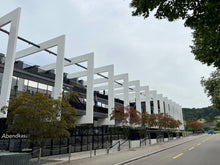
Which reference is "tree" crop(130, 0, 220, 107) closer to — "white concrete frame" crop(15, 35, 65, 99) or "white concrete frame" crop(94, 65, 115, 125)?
"white concrete frame" crop(15, 35, 65, 99)

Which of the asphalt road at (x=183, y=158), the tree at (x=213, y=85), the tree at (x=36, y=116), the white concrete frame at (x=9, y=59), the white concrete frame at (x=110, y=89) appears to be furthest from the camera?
the white concrete frame at (x=110, y=89)

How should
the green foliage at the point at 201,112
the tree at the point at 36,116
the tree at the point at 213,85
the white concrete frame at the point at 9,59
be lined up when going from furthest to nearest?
the green foliage at the point at 201,112, the tree at the point at 213,85, the white concrete frame at the point at 9,59, the tree at the point at 36,116

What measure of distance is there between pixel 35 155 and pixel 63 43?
12.2 metres

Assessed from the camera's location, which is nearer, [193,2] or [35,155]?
[193,2]

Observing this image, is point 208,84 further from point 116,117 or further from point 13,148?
point 13,148

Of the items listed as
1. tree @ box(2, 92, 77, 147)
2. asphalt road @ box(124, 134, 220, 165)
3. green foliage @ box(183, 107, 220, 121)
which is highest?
green foliage @ box(183, 107, 220, 121)

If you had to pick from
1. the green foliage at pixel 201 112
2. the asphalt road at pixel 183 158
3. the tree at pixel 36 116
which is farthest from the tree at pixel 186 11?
the green foliage at pixel 201 112

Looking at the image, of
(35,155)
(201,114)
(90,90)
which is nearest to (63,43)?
(90,90)

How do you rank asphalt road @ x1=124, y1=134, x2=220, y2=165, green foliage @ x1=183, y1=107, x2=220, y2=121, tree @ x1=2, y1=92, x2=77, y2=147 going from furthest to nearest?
1. green foliage @ x1=183, y1=107, x2=220, y2=121
2. asphalt road @ x1=124, y1=134, x2=220, y2=165
3. tree @ x1=2, y1=92, x2=77, y2=147

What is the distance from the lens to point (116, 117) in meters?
24.4

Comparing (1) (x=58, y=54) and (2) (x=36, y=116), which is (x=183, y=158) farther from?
(1) (x=58, y=54)

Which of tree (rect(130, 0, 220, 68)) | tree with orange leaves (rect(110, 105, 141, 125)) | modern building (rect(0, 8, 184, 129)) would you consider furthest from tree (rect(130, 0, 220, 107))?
tree with orange leaves (rect(110, 105, 141, 125))

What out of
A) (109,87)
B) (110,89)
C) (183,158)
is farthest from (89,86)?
(183,158)

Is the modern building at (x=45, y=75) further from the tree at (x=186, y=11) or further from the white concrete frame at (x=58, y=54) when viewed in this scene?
the tree at (x=186, y=11)
